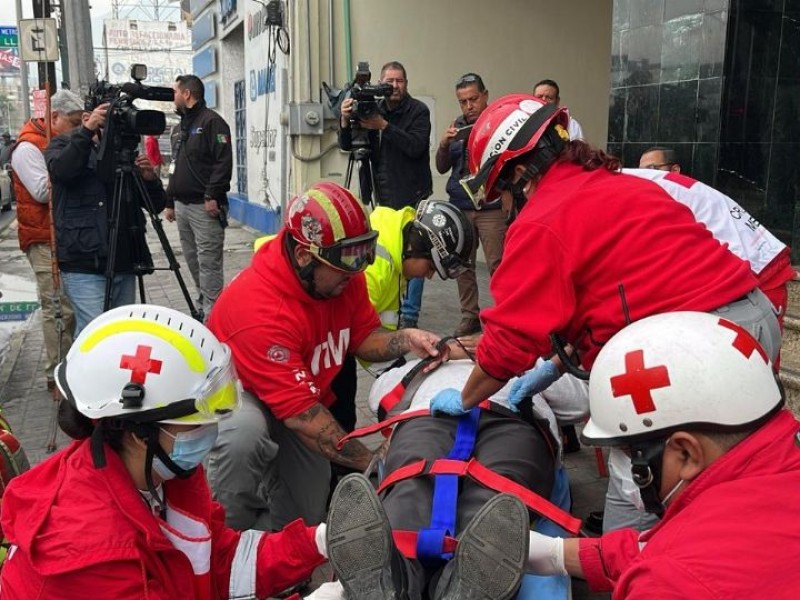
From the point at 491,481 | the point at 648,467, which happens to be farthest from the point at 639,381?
the point at 491,481

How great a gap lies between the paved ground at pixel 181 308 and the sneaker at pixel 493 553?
1.28 meters

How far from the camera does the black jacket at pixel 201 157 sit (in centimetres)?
684

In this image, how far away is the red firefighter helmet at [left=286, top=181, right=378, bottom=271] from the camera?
2.82 m

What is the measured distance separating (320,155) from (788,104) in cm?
576

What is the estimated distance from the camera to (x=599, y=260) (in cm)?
228

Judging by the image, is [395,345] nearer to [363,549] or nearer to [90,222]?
[363,549]

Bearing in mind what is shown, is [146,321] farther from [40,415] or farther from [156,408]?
[40,415]

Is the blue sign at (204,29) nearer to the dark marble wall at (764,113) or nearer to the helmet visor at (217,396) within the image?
the dark marble wall at (764,113)

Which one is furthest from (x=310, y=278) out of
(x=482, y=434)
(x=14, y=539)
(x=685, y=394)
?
(x=685, y=394)

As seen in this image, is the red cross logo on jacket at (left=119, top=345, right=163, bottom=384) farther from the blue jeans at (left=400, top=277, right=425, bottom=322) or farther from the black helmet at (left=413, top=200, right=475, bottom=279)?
the blue jeans at (left=400, top=277, right=425, bottom=322)

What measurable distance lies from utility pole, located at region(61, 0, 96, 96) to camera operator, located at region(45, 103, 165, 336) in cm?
412

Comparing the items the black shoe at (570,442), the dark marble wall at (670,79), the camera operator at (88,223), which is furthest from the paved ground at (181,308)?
the dark marble wall at (670,79)

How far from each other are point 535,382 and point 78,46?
7434 millimetres

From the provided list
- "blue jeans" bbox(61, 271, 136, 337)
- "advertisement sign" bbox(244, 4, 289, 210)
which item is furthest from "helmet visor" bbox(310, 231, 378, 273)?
"advertisement sign" bbox(244, 4, 289, 210)
